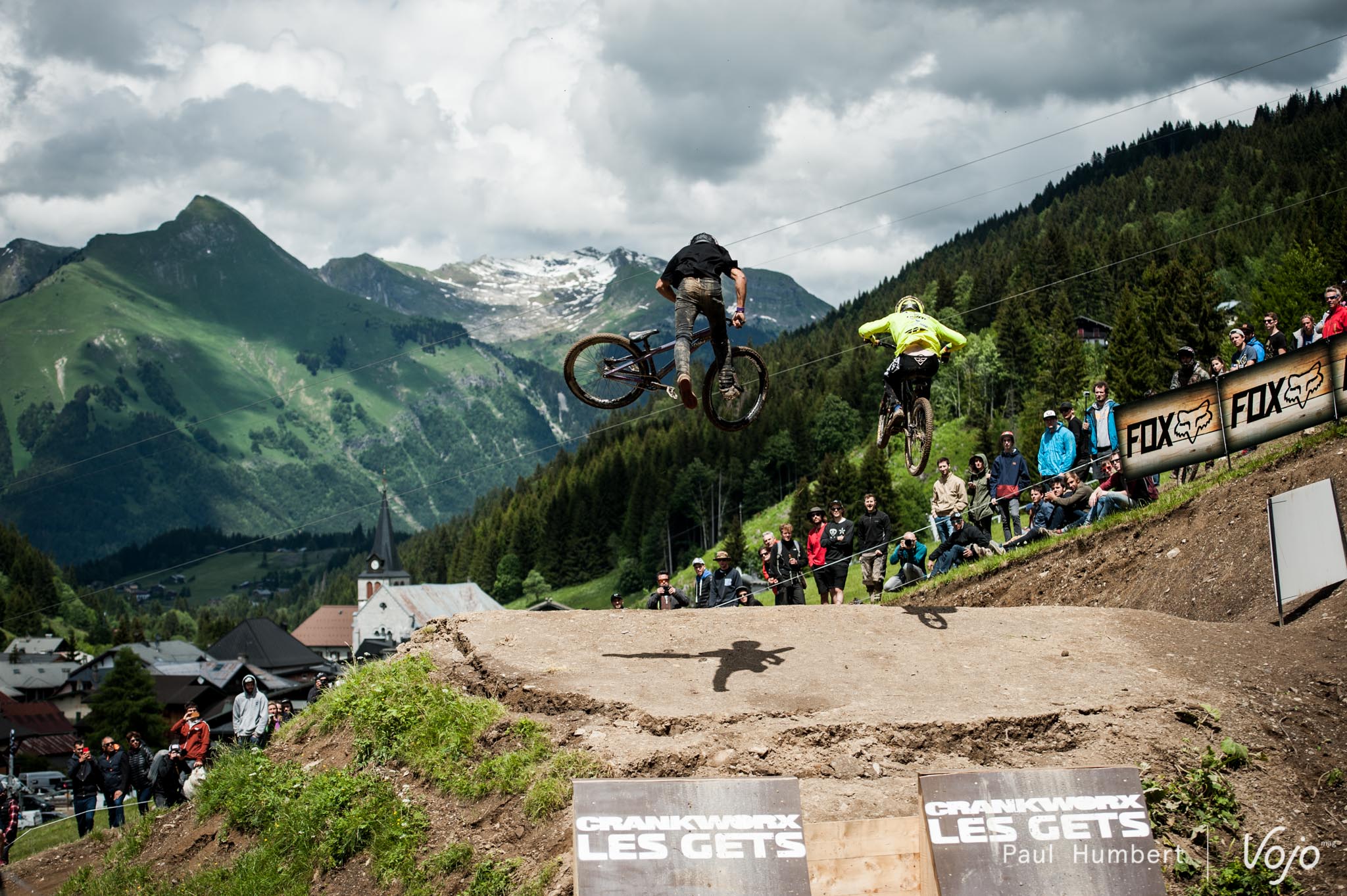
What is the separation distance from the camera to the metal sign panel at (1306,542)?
1560cm

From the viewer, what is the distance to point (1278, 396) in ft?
66.2

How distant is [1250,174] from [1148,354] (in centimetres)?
8340

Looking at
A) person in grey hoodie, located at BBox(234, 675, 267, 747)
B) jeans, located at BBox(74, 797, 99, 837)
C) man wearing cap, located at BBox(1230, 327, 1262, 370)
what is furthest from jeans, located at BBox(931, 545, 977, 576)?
jeans, located at BBox(74, 797, 99, 837)

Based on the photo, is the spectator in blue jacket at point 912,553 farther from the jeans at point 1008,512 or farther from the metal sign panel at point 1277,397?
the metal sign panel at point 1277,397

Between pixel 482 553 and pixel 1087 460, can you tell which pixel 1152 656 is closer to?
pixel 1087 460

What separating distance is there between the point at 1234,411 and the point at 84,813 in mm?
20952

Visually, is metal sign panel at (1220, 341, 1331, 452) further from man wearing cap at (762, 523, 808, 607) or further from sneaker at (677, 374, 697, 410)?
sneaker at (677, 374, 697, 410)

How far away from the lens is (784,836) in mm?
9109

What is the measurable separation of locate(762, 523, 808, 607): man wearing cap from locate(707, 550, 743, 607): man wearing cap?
668 mm

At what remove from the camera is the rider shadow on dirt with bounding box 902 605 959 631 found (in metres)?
16.9

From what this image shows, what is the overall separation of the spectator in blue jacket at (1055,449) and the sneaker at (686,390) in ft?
30.5

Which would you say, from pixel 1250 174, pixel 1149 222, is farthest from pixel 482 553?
pixel 1250 174

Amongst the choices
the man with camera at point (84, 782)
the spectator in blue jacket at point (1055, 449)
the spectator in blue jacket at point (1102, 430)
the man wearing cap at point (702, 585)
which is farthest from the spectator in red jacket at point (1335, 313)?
the man with camera at point (84, 782)

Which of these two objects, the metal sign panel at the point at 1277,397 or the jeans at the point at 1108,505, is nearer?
the metal sign panel at the point at 1277,397
